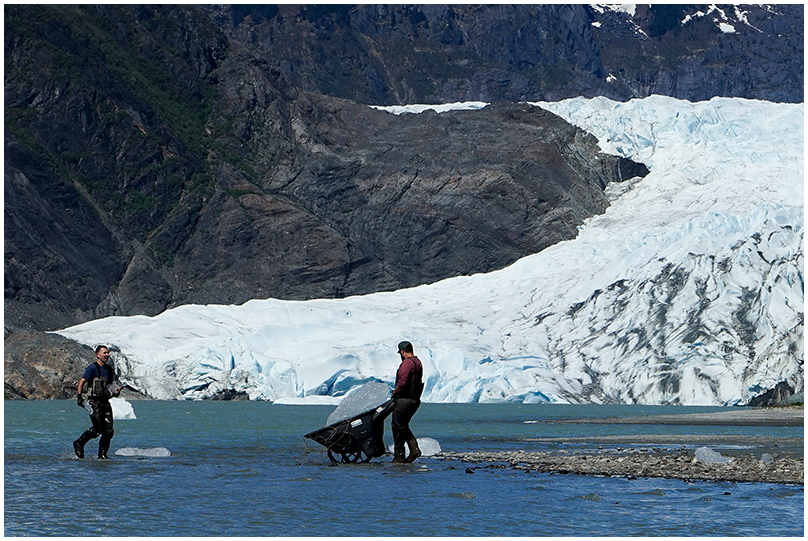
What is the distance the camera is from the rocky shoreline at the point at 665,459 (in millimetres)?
14461

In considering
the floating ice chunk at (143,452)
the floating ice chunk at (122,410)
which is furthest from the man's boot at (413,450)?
the floating ice chunk at (122,410)

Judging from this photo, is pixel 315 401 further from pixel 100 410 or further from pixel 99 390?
pixel 99 390

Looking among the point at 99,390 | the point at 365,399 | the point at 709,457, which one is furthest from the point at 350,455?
the point at 709,457

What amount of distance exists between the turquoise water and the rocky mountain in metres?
51.0

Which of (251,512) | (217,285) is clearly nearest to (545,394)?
(251,512)

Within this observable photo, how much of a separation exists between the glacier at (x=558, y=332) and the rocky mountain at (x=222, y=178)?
19725 millimetres

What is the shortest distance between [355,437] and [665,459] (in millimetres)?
4192

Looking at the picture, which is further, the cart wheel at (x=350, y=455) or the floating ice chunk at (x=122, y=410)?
the floating ice chunk at (x=122, y=410)

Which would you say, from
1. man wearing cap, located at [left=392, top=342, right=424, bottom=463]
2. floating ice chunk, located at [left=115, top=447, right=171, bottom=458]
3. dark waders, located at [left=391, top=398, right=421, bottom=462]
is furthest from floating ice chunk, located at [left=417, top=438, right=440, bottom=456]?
floating ice chunk, located at [left=115, top=447, right=171, bottom=458]

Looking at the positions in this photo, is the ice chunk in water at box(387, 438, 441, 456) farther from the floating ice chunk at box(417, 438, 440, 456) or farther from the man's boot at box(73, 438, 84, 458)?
the man's boot at box(73, 438, 84, 458)

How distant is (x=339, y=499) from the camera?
12297mm

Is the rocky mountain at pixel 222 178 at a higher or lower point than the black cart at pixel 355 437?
higher

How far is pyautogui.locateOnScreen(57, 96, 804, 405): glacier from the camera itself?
43.1 metres

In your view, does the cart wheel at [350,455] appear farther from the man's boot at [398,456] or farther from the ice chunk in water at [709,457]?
the ice chunk in water at [709,457]
